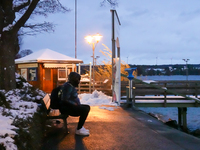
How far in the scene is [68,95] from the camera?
508 cm

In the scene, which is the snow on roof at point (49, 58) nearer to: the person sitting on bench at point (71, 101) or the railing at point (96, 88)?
the railing at point (96, 88)

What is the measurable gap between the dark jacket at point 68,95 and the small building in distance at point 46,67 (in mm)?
12579

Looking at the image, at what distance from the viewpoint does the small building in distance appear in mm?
17891

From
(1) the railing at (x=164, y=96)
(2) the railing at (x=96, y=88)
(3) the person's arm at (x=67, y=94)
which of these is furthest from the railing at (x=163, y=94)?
(3) the person's arm at (x=67, y=94)

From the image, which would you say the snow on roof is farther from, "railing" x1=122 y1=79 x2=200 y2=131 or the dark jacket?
the dark jacket

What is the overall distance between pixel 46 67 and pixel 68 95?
1348 cm

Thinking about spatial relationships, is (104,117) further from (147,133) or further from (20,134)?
(20,134)

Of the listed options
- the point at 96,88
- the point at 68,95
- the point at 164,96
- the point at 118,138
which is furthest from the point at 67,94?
the point at 96,88

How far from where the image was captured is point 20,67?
19594 millimetres

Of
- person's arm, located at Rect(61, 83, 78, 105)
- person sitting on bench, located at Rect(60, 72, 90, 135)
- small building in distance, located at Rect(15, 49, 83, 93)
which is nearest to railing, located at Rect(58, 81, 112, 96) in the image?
small building in distance, located at Rect(15, 49, 83, 93)

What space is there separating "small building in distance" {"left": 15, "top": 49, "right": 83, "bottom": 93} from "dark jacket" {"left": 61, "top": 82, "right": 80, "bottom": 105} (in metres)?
12.6

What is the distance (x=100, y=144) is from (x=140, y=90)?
775 centimetres

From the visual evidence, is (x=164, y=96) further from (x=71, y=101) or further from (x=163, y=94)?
(x=71, y=101)

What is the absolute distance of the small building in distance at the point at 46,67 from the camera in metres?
17.9
